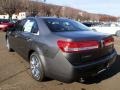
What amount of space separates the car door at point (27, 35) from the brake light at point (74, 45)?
1185 millimetres

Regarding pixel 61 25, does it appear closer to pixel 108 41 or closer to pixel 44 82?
pixel 108 41

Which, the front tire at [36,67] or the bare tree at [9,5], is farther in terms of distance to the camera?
the bare tree at [9,5]

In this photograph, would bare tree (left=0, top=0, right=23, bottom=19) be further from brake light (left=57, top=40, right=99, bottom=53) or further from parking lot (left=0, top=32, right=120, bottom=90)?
brake light (left=57, top=40, right=99, bottom=53)

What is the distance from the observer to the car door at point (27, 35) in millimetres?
5994

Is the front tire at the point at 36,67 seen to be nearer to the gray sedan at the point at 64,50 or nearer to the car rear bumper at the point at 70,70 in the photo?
the gray sedan at the point at 64,50

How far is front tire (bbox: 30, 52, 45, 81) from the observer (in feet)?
17.6

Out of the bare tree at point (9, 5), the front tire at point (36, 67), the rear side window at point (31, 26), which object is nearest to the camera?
the front tire at point (36, 67)

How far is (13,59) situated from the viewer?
8.02m

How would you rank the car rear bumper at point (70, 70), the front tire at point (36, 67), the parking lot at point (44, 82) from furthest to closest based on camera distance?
the front tire at point (36, 67) < the parking lot at point (44, 82) < the car rear bumper at point (70, 70)

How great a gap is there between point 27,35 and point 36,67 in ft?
3.44

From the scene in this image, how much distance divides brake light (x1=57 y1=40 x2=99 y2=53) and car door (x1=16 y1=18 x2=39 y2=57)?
3.89 feet

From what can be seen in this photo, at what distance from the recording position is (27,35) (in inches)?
247

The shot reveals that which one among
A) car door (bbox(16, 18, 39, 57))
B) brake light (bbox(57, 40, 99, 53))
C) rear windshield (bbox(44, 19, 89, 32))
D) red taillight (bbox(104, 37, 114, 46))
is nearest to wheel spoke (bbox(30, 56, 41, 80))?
car door (bbox(16, 18, 39, 57))

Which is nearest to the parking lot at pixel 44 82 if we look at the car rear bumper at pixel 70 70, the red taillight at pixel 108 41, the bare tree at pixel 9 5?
the car rear bumper at pixel 70 70
